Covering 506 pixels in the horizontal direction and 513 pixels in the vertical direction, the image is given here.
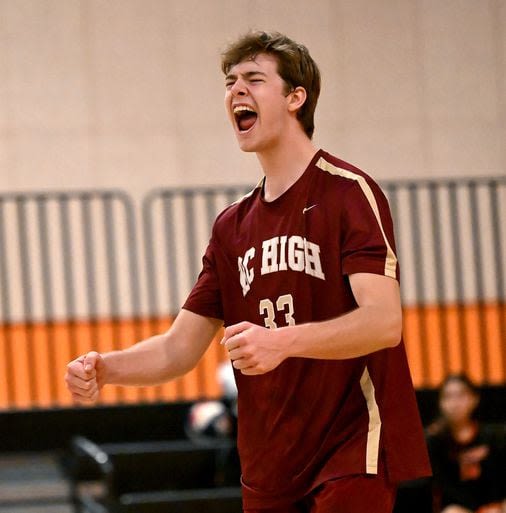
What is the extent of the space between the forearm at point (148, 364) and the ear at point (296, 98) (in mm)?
804

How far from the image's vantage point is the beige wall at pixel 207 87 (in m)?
12.3

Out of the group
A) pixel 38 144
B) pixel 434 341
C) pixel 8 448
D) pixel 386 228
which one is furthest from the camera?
pixel 38 144

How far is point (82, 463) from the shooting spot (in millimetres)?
7207

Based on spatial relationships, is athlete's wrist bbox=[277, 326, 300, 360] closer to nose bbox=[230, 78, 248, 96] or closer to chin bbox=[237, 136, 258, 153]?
chin bbox=[237, 136, 258, 153]

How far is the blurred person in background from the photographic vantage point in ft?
22.6

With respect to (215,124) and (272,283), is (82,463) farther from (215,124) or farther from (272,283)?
(215,124)

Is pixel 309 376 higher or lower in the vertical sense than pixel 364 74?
lower

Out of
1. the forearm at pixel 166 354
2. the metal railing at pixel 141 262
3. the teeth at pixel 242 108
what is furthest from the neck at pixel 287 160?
the metal railing at pixel 141 262

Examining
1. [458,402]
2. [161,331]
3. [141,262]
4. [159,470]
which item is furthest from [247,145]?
[141,262]

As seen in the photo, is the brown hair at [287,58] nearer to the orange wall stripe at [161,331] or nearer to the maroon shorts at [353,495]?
the maroon shorts at [353,495]

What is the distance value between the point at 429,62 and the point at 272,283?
31.8 feet

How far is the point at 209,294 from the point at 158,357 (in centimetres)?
24

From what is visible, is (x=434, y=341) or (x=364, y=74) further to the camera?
(x=364, y=74)

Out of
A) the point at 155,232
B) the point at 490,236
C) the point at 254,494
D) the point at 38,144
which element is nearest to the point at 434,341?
the point at 490,236
